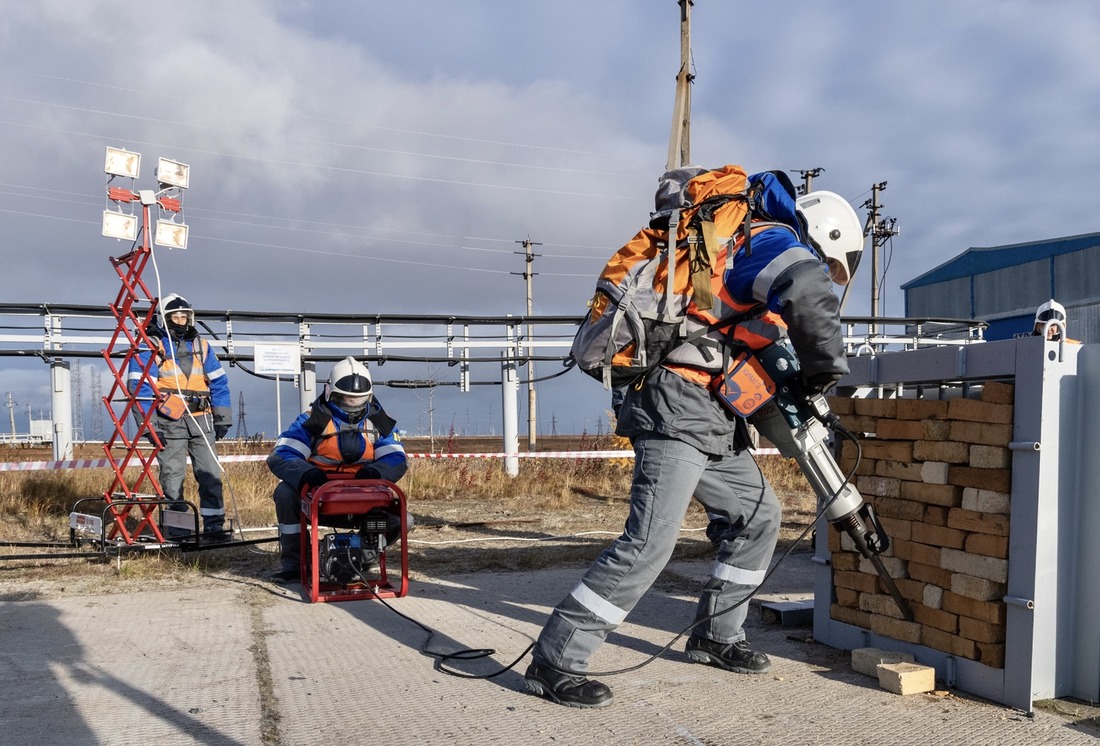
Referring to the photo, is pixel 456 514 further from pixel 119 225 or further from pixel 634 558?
pixel 634 558

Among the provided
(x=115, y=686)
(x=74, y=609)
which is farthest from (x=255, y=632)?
(x=74, y=609)

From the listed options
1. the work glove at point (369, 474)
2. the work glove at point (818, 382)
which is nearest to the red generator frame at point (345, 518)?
the work glove at point (369, 474)

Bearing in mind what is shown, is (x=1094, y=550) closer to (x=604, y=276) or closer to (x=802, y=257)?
(x=802, y=257)

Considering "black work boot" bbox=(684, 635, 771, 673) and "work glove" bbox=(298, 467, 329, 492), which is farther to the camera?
"work glove" bbox=(298, 467, 329, 492)

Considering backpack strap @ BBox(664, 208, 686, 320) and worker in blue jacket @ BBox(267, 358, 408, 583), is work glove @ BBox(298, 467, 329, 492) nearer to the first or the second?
worker in blue jacket @ BBox(267, 358, 408, 583)

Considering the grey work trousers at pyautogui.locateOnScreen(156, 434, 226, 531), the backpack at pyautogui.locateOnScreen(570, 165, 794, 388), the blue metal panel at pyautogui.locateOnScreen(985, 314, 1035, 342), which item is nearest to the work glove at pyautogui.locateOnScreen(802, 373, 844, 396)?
the backpack at pyautogui.locateOnScreen(570, 165, 794, 388)

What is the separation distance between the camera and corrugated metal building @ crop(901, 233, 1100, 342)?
3288cm

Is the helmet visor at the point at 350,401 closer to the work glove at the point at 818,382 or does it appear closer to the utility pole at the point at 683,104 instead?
the work glove at the point at 818,382

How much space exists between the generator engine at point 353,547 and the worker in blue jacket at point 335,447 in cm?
43

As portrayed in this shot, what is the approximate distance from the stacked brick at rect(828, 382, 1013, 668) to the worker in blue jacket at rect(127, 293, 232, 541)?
17.4 ft

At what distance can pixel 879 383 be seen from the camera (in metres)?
3.95

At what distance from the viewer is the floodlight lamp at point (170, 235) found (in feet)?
21.3

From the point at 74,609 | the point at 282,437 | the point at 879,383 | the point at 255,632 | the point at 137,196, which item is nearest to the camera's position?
the point at 879,383

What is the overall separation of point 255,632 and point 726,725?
2.53 meters
